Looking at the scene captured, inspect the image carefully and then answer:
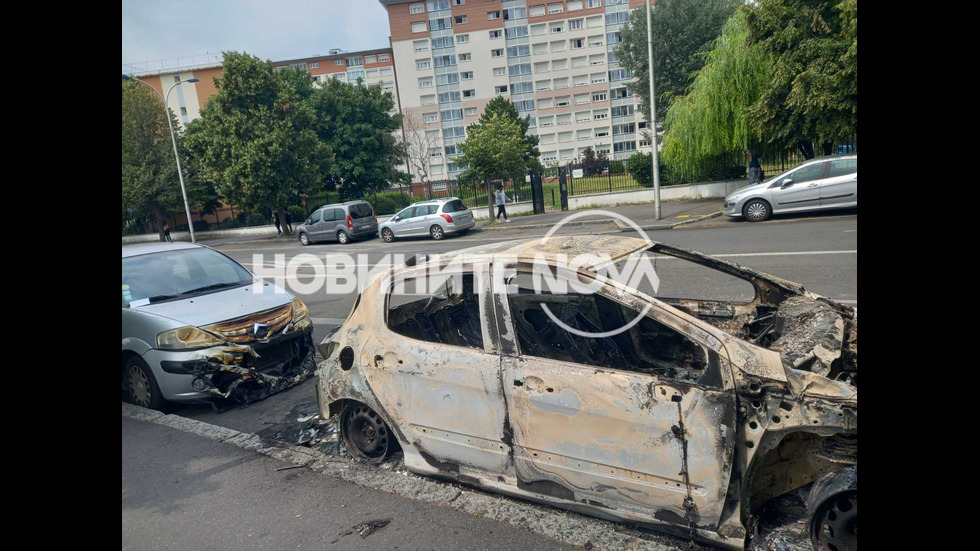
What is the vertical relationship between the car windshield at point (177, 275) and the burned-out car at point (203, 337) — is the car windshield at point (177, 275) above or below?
above

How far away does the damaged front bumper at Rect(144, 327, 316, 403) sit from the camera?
495cm

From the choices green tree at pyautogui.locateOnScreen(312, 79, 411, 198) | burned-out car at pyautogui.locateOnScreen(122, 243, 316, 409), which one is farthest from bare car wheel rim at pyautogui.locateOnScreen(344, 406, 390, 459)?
green tree at pyautogui.locateOnScreen(312, 79, 411, 198)

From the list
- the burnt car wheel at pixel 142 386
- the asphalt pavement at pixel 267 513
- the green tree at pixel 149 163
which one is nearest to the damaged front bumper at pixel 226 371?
the burnt car wheel at pixel 142 386

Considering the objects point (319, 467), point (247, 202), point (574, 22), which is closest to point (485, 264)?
point (319, 467)

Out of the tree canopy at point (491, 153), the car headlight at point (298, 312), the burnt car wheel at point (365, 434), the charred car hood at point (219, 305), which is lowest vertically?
the burnt car wheel at point (365, 434)

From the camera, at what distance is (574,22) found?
2520 inches

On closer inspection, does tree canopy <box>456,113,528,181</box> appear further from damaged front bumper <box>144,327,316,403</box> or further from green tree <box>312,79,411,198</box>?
damaged front bumper <box>144,327,316,403</box>

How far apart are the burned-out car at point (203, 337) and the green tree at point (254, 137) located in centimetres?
2401

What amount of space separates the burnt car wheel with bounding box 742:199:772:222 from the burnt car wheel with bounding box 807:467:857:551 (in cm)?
1477

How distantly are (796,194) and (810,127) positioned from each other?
352cm

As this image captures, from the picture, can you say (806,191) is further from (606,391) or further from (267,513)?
(267,513)

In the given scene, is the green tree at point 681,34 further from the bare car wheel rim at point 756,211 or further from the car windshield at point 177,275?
the car windshield at point 177,275

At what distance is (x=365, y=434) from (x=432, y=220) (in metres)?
17.5

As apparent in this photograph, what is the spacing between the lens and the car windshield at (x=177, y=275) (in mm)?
5602
